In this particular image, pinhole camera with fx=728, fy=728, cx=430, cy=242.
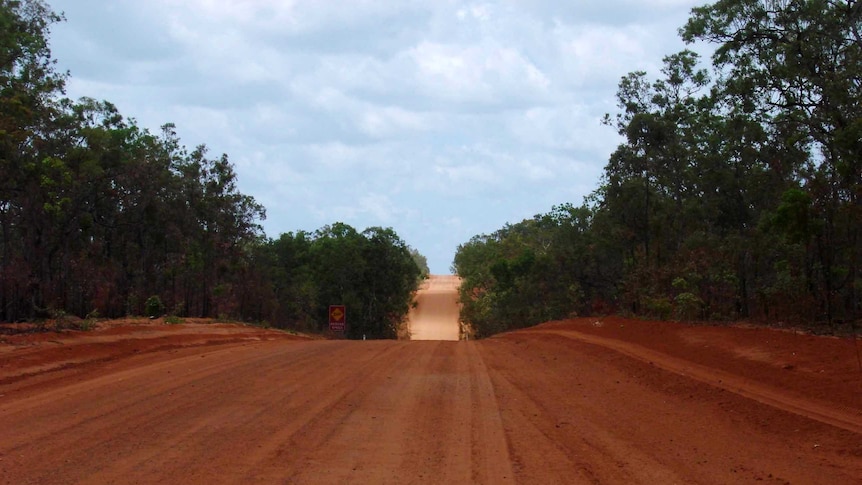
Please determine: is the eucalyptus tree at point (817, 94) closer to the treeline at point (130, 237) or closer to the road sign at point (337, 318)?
the treeline at point (130, 237)

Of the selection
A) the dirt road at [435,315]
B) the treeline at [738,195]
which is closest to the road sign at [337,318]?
the treeline at [738,195]

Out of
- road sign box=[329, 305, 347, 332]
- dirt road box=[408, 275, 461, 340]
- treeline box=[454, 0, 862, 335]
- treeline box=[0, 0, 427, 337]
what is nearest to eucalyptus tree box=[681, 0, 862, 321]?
treeline box=[454, 0, 862, 335]

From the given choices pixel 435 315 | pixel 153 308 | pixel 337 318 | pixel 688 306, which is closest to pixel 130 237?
pixel 153 308

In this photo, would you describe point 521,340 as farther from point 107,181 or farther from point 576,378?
point 107,181

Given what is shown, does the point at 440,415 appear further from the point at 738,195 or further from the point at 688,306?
the point at 738,195

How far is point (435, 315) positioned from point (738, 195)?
80848mm

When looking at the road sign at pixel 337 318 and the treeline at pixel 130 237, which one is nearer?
the treeline at pixel 130 237

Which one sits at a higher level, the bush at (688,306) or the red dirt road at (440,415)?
the bush at (688,306)

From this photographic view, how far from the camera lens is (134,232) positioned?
131 ft

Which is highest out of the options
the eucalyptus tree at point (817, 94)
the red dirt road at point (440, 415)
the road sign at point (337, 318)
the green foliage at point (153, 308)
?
the eucalyptus tree at point (817, 94)

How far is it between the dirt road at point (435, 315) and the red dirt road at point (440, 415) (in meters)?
57.8

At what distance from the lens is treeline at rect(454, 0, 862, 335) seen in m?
18.7

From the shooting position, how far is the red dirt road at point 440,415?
7672mm

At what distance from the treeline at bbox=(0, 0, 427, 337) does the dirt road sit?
16.9 m
